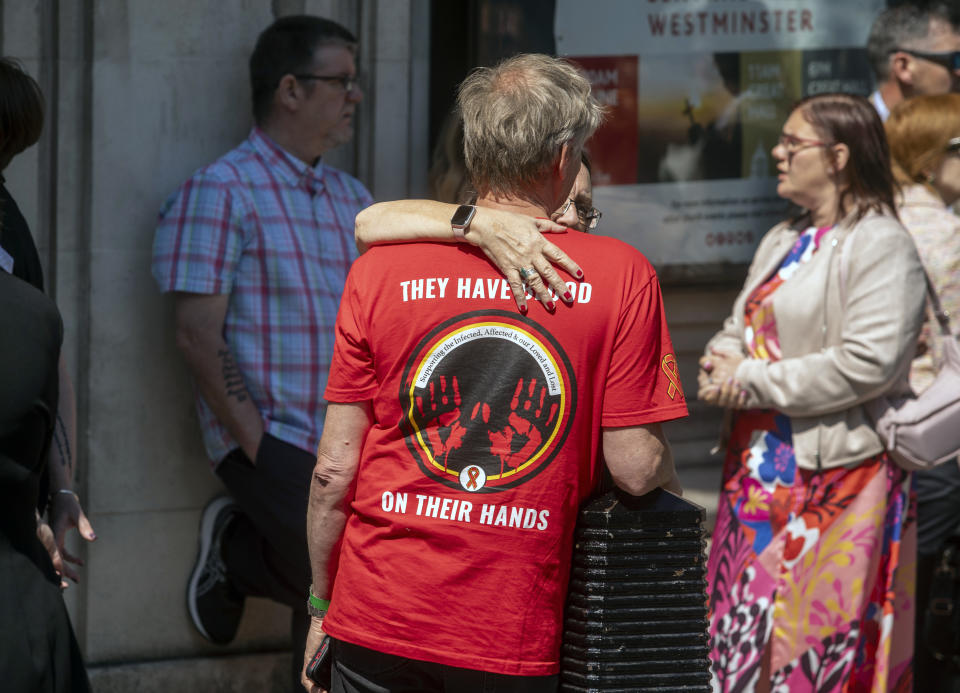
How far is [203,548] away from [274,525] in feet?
1.38

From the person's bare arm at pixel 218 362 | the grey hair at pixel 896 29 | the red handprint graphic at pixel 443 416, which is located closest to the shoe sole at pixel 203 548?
the person's bare arm at pixel 218 362

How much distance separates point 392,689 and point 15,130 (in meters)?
1.54

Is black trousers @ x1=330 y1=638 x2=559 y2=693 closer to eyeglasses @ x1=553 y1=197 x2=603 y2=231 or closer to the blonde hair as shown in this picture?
eyeglasses @ x1=553 y1=197 x2=603 y2=231

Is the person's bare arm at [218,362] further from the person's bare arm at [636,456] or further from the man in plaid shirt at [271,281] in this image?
the person's bare arm at [636,456]

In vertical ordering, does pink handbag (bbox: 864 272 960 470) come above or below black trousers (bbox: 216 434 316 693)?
above

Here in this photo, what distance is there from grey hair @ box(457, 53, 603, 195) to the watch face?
9cm

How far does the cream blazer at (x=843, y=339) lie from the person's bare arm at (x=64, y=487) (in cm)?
199

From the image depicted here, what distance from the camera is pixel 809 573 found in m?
3.99

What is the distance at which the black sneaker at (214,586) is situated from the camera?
439 cm

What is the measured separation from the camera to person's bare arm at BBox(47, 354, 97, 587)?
3051 mm

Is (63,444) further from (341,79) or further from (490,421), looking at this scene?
(341,79)

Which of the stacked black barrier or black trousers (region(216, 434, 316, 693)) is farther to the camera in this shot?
black trousers (region(216, 434, 316, 693))

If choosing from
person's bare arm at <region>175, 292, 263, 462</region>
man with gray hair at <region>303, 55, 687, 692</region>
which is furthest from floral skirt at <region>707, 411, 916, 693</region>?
man with gray hair at <region>303, 55, 687, 692</region>

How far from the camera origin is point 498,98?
2.37 meters
